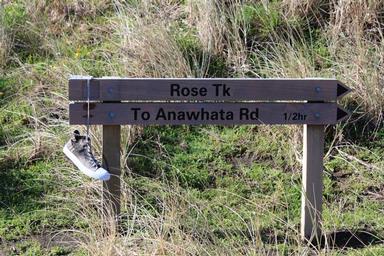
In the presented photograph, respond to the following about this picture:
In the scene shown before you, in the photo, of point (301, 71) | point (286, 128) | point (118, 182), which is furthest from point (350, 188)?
point (118, 182)

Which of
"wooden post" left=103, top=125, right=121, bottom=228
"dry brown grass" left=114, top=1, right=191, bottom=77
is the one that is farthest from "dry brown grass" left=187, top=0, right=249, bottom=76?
"wooden post" left=103, top=125, right=121, bottom=228

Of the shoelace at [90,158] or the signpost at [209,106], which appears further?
the signpost at [209,106]

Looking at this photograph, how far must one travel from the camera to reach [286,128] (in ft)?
20.8

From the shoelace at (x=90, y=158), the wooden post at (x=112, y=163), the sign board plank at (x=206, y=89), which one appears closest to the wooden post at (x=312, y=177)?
Answer: the sign board plank at (x=206, y=89)

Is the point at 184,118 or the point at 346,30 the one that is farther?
the point at 346,30

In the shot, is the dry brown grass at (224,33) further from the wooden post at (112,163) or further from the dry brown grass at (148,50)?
the wooden post at (112,163)

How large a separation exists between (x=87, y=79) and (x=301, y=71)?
8.79ft

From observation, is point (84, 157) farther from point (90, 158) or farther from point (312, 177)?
point (312, 177)

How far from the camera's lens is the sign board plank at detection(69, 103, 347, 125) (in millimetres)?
4715

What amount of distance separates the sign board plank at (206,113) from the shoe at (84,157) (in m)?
0.15

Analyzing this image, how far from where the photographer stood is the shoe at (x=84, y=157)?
4379mm

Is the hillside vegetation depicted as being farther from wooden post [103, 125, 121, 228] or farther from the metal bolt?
the metal bolt

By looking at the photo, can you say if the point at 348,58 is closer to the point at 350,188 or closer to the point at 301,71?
the point at 301,71

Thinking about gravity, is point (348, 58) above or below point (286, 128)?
above
